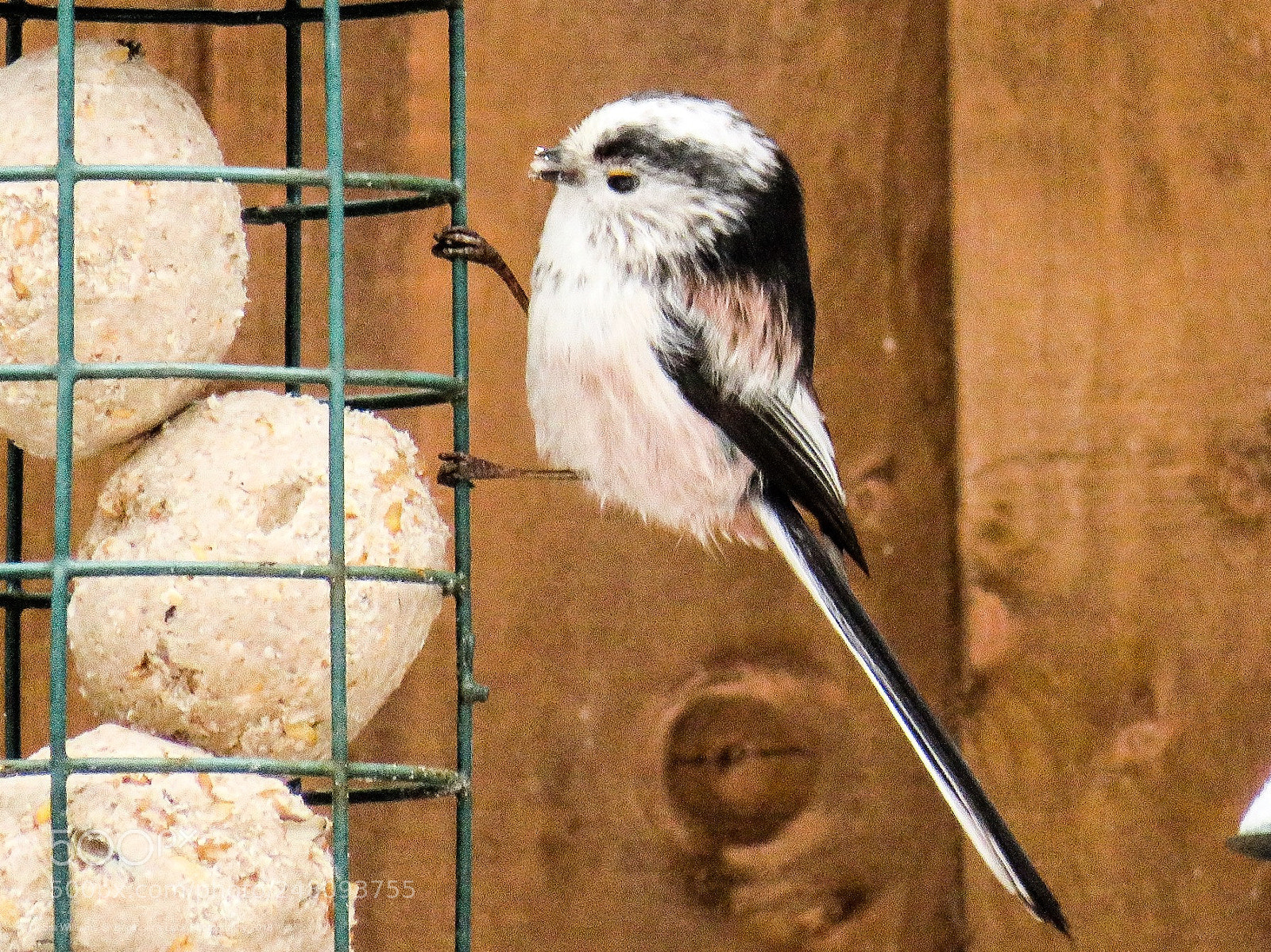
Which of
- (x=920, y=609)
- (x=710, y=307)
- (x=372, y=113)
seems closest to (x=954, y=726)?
(x=920, y=609)

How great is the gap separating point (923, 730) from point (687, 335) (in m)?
0.42

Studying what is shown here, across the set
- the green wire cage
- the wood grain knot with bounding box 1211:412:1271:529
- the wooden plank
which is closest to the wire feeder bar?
the green wire cage

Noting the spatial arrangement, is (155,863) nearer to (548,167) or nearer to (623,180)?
(548,167)

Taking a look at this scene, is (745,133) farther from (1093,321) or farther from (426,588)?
(426,588)

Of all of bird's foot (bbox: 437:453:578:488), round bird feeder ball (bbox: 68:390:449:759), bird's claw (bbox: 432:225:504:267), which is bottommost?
round bird feeder ball (bbox: 68:390:449:759)

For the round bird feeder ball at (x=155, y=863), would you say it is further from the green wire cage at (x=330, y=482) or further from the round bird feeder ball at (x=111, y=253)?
the round bird feeder ball at (x=111, y=253)

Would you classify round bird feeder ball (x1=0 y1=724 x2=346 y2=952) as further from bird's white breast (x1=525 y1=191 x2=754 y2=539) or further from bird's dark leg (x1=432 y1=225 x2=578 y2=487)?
bird's white breast (x1=525 y1=191 x2=754 y2=539)

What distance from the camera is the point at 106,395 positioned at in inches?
49.8

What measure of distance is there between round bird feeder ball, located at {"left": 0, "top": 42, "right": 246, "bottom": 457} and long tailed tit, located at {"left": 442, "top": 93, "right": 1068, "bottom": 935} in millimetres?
406

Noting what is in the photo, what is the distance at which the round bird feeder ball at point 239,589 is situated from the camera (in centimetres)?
122

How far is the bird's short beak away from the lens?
1.64 m

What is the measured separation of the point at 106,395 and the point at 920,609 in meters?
0.69

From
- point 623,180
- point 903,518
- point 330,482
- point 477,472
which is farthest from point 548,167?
point 330,482

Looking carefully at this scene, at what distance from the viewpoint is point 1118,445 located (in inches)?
65.2
